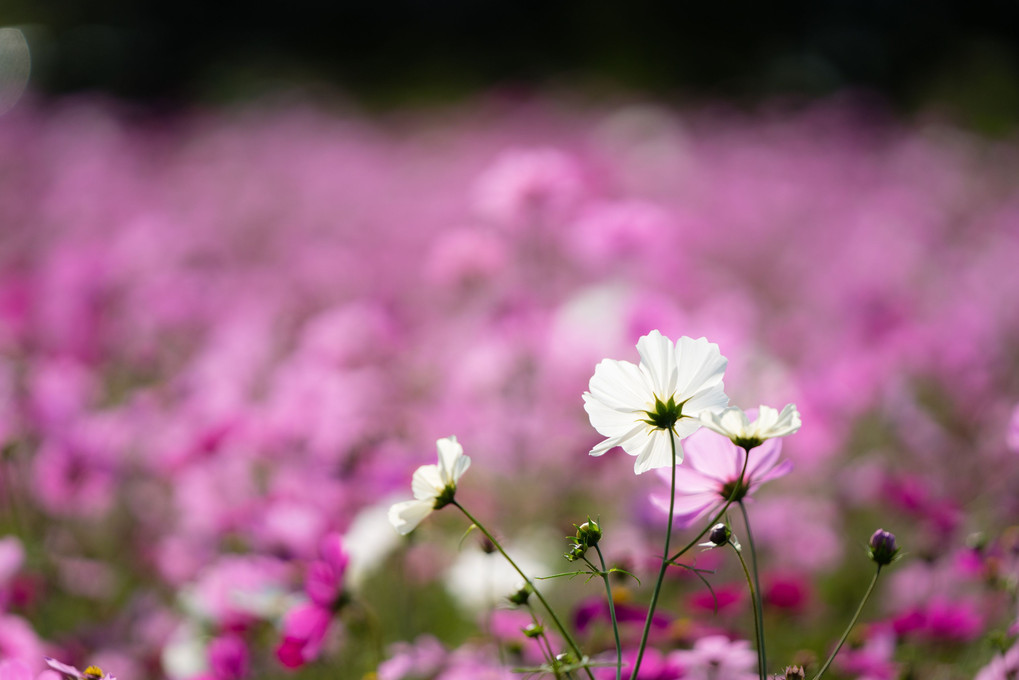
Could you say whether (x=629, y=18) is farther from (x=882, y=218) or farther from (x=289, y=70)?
(x=882, y=218)

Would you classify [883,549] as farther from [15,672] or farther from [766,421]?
[15,672]

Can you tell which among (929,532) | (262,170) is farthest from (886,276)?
(262,170)

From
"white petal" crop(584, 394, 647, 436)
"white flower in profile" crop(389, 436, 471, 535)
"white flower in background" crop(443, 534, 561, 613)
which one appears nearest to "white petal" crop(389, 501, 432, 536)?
"white flower in profile" crop(389, 436, 471, 535)

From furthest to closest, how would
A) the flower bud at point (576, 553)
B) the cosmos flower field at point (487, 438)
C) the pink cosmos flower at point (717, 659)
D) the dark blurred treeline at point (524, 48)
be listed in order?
the dark blurred treeline at point (524, 48) < the cosmos flower field at point (487, 438) < the pink cosmos flower at point (717, 659) < the flower bud at point (576, 553)

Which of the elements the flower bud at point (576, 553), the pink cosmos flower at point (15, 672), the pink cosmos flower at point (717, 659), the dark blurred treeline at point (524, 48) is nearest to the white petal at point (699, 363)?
the flower bud at point (576, 553)

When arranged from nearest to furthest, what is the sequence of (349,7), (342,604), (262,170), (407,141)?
(342,604) → (262,170) → (407,141) → (349,7)

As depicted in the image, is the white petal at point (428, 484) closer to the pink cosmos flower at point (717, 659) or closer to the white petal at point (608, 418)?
the white petal at point (608, 418)

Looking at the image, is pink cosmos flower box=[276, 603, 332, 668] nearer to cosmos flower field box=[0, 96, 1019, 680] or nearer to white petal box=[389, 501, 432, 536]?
Answer: cosmos flower field box=[0, 96, 1019, 680]
